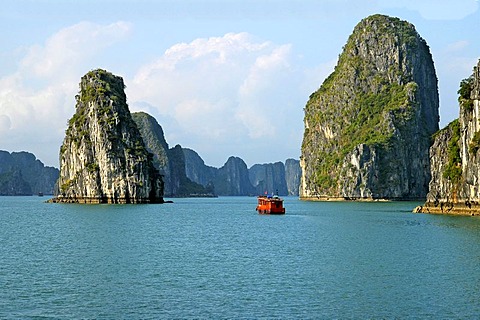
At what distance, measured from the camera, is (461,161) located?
112938mm

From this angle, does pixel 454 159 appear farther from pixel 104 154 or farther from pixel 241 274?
pixel 104 154

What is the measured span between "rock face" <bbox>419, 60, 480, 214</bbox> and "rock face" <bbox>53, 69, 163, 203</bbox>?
251 feet

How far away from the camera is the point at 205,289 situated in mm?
41562

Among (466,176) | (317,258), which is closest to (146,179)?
(466,176)

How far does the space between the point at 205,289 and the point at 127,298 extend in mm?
5022

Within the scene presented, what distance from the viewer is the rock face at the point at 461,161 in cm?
10319

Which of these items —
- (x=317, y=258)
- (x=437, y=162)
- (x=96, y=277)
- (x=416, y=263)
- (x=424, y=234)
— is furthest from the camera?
(x=437, y=162)

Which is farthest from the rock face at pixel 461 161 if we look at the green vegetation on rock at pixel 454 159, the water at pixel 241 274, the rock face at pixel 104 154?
the rock face at pixel 104 154

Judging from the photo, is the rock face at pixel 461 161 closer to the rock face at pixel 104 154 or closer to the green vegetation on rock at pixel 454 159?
the green vegetation on rock at pixel 454 159

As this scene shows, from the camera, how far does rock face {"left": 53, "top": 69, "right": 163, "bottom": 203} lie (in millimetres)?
172875

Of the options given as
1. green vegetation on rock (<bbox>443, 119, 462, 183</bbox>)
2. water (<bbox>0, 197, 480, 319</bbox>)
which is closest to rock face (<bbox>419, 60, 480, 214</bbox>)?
green vegetation on rock (<bbox>443, 119, 462, 183</bbox>)

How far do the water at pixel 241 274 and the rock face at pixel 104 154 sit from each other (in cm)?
9109

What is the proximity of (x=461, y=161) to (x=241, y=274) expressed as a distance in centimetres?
7504

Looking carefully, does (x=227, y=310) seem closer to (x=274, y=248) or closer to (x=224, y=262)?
(x=224, y=262)
